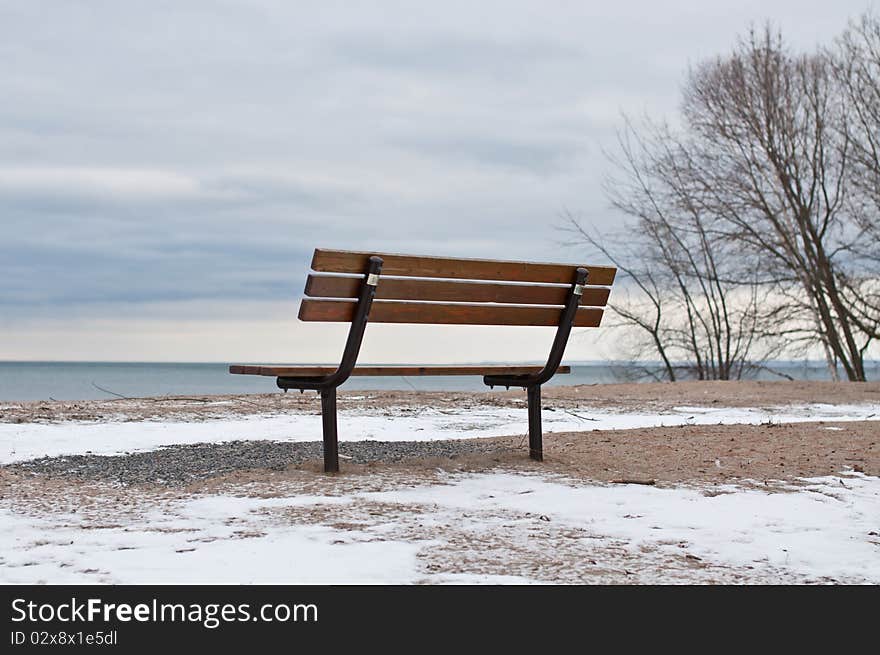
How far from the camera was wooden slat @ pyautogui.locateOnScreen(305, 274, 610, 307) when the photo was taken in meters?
5.14

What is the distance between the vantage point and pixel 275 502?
4.45 m

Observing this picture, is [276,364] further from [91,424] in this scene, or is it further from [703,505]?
[91,424]

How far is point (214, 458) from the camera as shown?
6062 mm

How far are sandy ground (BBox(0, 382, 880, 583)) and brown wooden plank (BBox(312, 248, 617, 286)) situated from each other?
1075mm

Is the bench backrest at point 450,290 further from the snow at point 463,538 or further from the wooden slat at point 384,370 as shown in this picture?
the snow at point 463,538

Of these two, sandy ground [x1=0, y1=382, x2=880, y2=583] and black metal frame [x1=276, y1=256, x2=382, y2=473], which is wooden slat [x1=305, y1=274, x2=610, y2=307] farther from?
sandy ground [x1=0, y1=382, x2=880, y2=583]

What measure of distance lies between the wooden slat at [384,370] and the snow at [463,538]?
30.5 inches

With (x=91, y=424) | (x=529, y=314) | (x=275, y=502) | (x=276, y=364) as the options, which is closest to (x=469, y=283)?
(x=529, y=314)

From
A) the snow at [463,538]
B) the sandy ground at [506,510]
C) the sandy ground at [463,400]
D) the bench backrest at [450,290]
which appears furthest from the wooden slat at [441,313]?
the sandy ground at [463,400]

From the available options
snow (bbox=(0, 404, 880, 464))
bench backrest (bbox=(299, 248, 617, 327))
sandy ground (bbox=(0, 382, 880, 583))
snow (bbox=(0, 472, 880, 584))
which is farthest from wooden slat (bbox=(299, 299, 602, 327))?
snow (bbox=(0, 404, 880, 464))

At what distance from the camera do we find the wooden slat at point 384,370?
517 cm

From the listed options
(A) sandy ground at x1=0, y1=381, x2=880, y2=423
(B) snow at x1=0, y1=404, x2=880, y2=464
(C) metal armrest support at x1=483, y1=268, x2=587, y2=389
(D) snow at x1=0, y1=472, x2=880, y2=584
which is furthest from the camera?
(A) sandy ground at x1=0, y1=381, x2=880, y2=423
